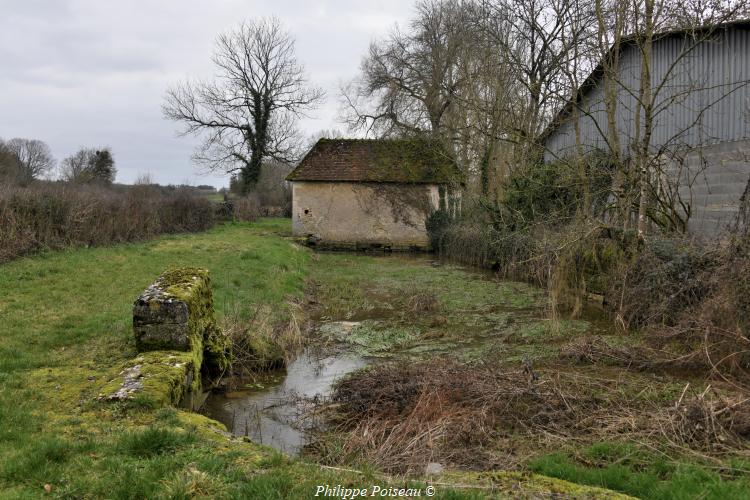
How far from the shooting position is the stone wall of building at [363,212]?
98.0 ft

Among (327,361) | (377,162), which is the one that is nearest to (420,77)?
(377,162)

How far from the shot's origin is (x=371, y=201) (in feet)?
98.8

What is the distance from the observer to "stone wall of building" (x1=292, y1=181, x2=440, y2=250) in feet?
98.0

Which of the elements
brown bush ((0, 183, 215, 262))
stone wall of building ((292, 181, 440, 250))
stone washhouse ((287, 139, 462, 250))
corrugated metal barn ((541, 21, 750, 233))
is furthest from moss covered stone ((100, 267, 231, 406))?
stone wall of building ((292, 181, 440, 250))

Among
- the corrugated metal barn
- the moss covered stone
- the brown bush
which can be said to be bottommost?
the moss covered stone

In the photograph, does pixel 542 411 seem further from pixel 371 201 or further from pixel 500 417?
pixel 371 201

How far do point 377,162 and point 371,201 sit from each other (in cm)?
244

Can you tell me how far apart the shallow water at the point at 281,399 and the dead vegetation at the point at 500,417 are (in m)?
0.41

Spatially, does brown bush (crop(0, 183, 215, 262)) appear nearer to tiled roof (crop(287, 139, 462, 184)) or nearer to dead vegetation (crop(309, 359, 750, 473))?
tiled roof (crop(287, 139, 462, 184))

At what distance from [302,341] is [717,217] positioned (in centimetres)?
1091

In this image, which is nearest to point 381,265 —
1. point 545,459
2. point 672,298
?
point 672,298

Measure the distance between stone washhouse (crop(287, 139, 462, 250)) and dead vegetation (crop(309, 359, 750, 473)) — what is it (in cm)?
2244

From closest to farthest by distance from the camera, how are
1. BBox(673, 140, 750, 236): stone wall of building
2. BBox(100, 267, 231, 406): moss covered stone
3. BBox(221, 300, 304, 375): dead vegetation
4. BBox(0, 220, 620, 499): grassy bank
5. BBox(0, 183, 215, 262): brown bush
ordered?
BBox(0, 220, 620, 499): grassy bank
BBox(100, 267, 231, 406): moss covered stone
BBox(221, 300, 304, 375): dead vegetation
BBox(673, 140, 750, 236): stone wall of building
BBox(0, 183, 215, 262): brown bush

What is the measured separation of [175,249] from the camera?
1894cm
